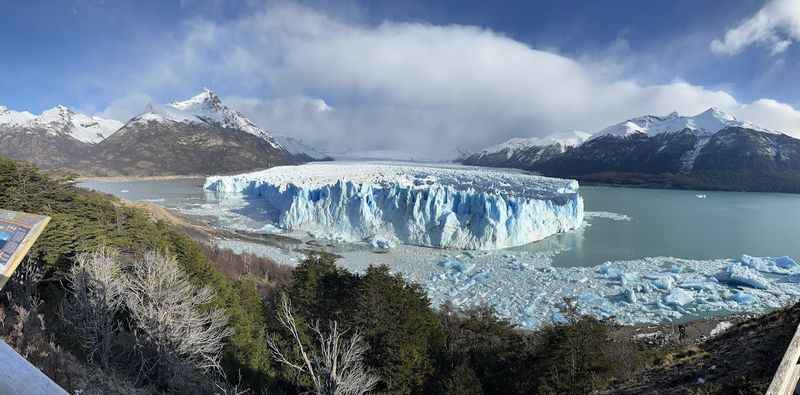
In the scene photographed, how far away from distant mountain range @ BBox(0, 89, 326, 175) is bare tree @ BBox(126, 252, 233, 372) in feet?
270

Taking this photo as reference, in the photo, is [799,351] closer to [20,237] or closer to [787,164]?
[20,237]

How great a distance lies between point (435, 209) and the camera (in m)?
22.3

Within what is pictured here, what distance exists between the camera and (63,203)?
10.3m

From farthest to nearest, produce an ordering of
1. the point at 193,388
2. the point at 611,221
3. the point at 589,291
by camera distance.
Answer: the point at 611,221
the point at 589,291
the point at 193,388

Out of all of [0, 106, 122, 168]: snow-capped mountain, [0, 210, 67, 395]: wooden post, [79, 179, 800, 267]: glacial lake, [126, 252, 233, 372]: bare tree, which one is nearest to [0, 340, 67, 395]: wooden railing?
[0, 210, 67, 395]: wooden post

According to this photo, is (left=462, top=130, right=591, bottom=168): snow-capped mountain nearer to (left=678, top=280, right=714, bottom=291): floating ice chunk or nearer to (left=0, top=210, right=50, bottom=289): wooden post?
(left=678, top=280, right=714, bottom=291): floating ice chunk

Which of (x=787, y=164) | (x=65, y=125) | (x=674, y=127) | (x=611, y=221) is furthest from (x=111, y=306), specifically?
(x=65, y=125)

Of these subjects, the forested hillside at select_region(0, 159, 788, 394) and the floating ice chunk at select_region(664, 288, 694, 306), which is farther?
the floating ice chunk at select_region(664, 288, 694, 306)

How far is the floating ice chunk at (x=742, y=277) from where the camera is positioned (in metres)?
15.2

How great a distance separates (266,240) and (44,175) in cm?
1312

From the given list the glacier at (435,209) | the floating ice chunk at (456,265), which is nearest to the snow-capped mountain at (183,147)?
the glacier at (435,209)

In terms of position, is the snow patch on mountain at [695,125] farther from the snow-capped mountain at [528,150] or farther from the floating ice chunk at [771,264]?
the floating ice chunk at [771,264]

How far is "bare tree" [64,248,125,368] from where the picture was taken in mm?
6352

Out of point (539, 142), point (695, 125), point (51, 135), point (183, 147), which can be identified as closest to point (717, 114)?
point (695, 125)
